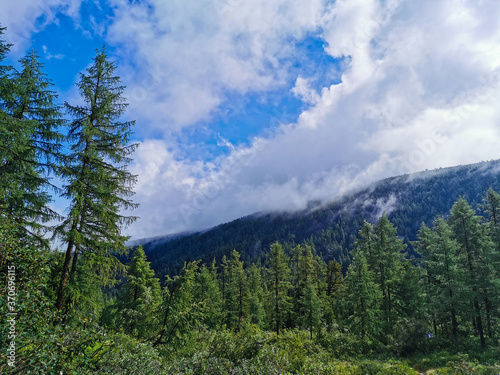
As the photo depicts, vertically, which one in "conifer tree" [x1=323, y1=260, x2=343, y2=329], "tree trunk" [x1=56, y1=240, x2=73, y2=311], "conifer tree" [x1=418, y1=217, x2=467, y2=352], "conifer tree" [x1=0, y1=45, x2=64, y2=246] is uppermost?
"conifer tree" [x1=0, y1=45, x2=64, y2=246]

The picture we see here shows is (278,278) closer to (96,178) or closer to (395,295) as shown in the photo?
(395,295)

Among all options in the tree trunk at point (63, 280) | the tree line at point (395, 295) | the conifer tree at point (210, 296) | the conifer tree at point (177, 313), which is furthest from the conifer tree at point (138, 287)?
the conifer tree at point (210, 296)

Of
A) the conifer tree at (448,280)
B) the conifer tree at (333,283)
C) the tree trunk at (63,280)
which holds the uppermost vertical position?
the tree trunk at (63,280)

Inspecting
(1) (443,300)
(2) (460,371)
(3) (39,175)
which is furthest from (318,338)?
(3) (39,175)

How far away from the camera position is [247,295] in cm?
3900

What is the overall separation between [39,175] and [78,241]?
3.91 metres

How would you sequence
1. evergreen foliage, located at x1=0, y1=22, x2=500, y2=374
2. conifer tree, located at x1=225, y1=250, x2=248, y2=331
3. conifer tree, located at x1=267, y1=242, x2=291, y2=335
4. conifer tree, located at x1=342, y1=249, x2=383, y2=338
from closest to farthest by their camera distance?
evergreen foliage, located at x1=0, y1=22, x2=500, y2=374, conifer tree, located at x1=342, y1=249, x2=383, y2=338, conifer tree, located at x1=267, y1=242, x2=291, y2=335, conifer tree, located at x1=225, y1=250, x2=248, y2=331

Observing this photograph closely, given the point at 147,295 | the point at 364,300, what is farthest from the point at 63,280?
the point at 364,300

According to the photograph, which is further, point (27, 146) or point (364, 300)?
point (364, 300)

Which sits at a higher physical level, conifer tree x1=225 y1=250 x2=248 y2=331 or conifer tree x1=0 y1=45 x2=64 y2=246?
conifer tree x1=0 y1=45 x2=64 y2=246

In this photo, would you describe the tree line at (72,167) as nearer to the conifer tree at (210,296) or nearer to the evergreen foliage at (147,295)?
the evergreen foliage at (147,295)

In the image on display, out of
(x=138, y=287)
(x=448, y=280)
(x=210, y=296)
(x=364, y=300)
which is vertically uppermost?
(x=138, y=287)

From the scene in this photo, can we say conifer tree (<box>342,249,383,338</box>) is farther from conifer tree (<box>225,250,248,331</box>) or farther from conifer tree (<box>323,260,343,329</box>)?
conifer tree (<box>225,250,248,331</box>)

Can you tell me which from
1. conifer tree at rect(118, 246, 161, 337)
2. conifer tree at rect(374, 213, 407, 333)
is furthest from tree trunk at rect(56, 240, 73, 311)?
conifer tree at rect(374, 213, 407, 333)
